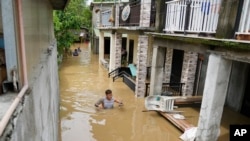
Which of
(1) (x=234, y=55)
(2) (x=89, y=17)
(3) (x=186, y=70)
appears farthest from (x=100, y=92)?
(2) (x=89, y=17)

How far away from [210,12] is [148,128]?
4.01 m

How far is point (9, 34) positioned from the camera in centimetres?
150

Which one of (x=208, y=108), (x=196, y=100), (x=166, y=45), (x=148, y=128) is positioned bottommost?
(x=148, y=128)

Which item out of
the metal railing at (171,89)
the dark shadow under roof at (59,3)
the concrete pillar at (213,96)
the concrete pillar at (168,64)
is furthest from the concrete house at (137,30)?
the concrete pillar at (213,96)

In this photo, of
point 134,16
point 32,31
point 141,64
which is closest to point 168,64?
point 141,64

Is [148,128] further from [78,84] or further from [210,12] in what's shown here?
[78,84]

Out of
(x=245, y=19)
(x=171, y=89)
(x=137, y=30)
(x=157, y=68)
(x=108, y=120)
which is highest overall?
(x=245, y=19)

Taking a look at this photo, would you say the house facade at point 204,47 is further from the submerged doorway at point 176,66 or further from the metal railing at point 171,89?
the metal railing at point 171,89

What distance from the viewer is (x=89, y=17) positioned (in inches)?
1563

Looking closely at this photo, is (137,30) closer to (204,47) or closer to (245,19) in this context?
(204,47)

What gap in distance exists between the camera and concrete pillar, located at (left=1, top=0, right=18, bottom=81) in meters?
1.45

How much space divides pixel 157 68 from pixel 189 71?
4.24 feet

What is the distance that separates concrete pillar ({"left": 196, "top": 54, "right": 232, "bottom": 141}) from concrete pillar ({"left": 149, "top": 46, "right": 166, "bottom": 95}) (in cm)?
321

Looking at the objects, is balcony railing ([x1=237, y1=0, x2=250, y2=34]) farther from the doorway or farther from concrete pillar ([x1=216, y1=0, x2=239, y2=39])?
the doorway
